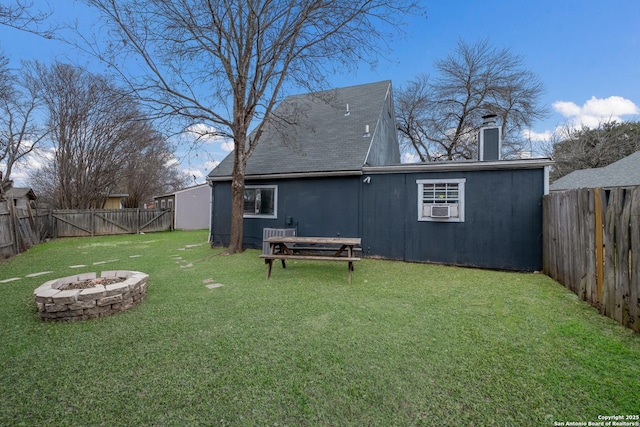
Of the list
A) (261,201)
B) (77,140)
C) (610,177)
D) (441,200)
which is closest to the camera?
(441,200)

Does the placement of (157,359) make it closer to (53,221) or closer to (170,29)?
(170,29)

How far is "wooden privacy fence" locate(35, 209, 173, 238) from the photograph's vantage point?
522 inches

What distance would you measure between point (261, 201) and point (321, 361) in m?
7.30

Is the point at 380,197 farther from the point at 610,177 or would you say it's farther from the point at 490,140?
the point at 610,177

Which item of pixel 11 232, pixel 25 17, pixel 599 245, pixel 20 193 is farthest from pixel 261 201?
pixel 20 193

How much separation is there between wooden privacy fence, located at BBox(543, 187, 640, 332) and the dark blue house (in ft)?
4.54

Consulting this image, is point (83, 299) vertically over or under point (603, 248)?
under

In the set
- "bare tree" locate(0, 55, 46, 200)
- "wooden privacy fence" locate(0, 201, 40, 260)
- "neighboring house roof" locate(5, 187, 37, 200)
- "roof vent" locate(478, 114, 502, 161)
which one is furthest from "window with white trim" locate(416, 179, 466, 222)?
"neighboring house roof" locate(5, 187, 37, 200)

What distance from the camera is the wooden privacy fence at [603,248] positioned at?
303cm

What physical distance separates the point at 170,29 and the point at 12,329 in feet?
25.5

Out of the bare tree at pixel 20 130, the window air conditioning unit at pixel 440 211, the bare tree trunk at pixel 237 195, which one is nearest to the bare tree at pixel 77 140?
the bare tree at pixel 20 130

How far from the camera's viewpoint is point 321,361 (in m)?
2.48

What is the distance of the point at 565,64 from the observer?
11680 millimetres

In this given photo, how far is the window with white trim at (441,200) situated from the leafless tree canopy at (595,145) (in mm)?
18017
